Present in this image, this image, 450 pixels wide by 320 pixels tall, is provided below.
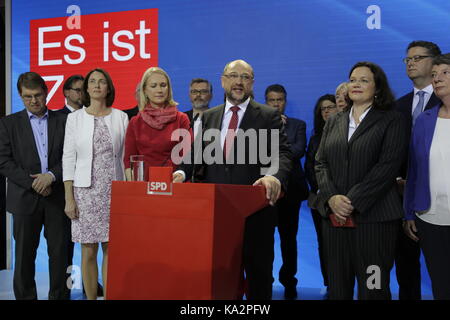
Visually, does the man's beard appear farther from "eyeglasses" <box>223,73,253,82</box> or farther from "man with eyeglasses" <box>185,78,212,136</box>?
"eyeglasses" <box>223,73,253,82</box>

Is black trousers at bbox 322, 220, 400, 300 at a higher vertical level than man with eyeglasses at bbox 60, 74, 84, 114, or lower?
lower

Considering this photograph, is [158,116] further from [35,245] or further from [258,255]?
[35,245]

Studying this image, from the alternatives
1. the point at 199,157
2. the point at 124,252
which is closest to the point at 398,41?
the point at 199,157

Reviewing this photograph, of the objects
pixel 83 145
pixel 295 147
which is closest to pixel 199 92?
pixel 295 147

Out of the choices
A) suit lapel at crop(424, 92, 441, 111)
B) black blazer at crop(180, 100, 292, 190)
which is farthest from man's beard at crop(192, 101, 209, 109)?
suit lapel at crop(424, 92, 441, 111)

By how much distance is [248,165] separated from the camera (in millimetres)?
2652

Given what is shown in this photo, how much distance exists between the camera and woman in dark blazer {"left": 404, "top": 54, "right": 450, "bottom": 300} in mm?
2588

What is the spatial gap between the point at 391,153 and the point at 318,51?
7.01 ft

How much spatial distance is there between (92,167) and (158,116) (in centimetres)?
63

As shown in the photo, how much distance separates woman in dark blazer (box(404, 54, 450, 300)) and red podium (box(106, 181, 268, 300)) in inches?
45.7

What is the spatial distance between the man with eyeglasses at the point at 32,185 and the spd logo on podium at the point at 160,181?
1906 mm

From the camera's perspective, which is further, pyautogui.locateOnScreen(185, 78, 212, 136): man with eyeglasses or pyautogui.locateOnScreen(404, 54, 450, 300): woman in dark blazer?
pyautogui.locateOnScreen(185, 78, 212, 136): man with eyeglasses

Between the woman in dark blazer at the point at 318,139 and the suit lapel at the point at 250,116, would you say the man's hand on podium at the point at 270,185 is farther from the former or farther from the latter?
the woman in dark blazer at the point at 318,139

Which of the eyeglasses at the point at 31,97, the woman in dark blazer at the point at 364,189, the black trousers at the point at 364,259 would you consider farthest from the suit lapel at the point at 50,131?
the black trousers at the point at 364,259
